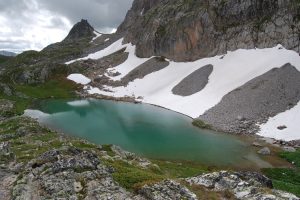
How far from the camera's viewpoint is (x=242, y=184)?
26016mm

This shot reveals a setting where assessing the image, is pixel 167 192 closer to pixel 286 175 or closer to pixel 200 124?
pixel 286 175

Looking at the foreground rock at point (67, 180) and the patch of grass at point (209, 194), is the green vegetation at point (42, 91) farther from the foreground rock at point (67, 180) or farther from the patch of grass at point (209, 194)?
the patch of grass at point (209, 194)

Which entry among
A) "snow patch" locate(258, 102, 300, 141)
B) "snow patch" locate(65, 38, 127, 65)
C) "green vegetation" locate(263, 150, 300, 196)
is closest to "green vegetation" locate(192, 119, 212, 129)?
"snow patch" locate(258, 102, 300, 141)

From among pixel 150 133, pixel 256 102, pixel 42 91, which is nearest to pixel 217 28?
pixel 256 102

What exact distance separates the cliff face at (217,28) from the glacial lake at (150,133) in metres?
33.3

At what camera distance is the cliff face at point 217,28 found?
324ft

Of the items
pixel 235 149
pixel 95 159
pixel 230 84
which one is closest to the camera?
pixel 95 159

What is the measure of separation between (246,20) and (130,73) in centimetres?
4326

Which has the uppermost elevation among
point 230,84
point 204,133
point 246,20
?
point 246,20

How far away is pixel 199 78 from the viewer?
101 m

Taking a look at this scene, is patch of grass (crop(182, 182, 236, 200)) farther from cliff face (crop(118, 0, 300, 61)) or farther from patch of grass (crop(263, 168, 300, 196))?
cliff face (crop(118, 0, 300, 61))

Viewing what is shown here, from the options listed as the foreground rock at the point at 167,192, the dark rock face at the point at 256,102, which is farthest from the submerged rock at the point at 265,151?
the foreground rock at the point at 167,192

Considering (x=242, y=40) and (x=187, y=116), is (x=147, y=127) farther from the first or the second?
(x=242, y=40)

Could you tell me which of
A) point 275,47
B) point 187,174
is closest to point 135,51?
point 275,47
